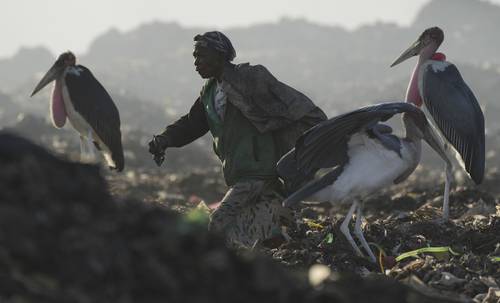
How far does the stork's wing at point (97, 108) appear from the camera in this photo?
8.81m

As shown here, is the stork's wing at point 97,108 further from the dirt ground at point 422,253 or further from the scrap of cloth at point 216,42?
the scrap of cloth at point 216,42

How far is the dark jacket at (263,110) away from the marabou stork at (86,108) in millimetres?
3699

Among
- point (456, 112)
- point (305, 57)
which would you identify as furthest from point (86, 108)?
point (305, 57)

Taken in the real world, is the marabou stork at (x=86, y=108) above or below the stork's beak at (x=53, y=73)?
below

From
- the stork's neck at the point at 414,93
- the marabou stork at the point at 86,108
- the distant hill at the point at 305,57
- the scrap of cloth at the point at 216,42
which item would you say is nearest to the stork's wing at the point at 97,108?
the marabou stork at the point at 86,108

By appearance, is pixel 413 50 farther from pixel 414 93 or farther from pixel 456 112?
pixel 456 112

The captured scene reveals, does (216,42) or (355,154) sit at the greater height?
(216,42)

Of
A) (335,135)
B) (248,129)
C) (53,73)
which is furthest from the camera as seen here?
(53,73)

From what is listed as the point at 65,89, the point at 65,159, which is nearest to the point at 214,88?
the point at 65,159

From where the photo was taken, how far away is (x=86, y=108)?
28.9ft

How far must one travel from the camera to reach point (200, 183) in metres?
15.7

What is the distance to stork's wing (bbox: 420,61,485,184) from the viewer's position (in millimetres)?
6684

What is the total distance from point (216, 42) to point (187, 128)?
0.81m

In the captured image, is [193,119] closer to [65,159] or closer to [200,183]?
[65,159]
